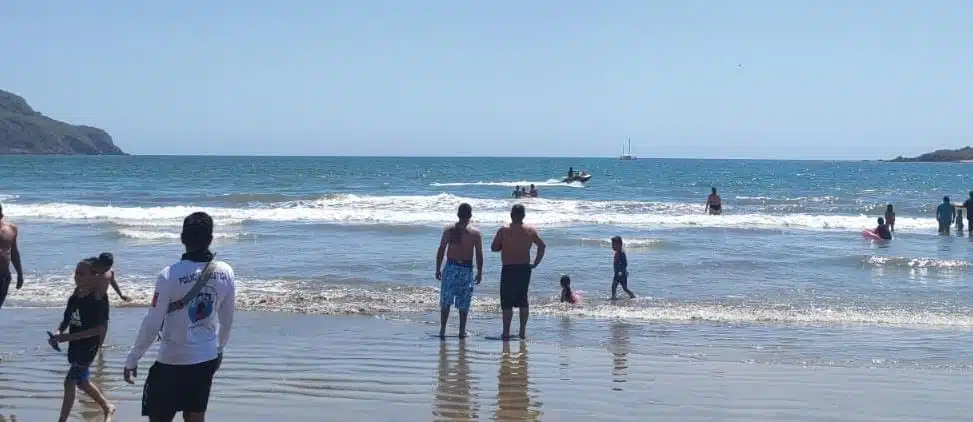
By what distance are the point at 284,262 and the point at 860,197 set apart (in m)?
40.2

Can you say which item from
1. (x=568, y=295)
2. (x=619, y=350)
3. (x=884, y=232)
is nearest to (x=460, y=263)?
(x=619, y=350)

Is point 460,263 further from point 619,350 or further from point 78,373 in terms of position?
point 78,373

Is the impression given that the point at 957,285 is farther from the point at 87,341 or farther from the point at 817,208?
the point at 817,208

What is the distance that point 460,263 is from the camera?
9.91 m

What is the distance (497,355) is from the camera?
29.8ft

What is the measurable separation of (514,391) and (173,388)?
3.41 m

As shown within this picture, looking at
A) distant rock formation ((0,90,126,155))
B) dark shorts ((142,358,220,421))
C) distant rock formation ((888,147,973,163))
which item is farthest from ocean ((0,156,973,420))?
distant rock formation ((888,147,973,163))

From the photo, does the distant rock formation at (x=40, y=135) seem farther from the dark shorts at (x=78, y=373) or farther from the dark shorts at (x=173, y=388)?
the dark shorts at (x=173, y=388)

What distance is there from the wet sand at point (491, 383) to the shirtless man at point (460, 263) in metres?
0.43

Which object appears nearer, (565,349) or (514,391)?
(514,391)

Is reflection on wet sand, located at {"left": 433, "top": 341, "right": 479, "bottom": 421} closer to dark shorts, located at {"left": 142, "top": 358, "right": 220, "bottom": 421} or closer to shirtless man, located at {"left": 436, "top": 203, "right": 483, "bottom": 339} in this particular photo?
shirtless man, located at {"left": 436, "top": 203, "right": 483, "bottom": 339}

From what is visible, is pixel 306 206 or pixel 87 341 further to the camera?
pixel 306 206

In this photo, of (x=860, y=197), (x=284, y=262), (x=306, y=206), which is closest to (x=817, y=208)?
Answer: (x=860, y=197)

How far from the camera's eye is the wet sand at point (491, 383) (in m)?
6.87
